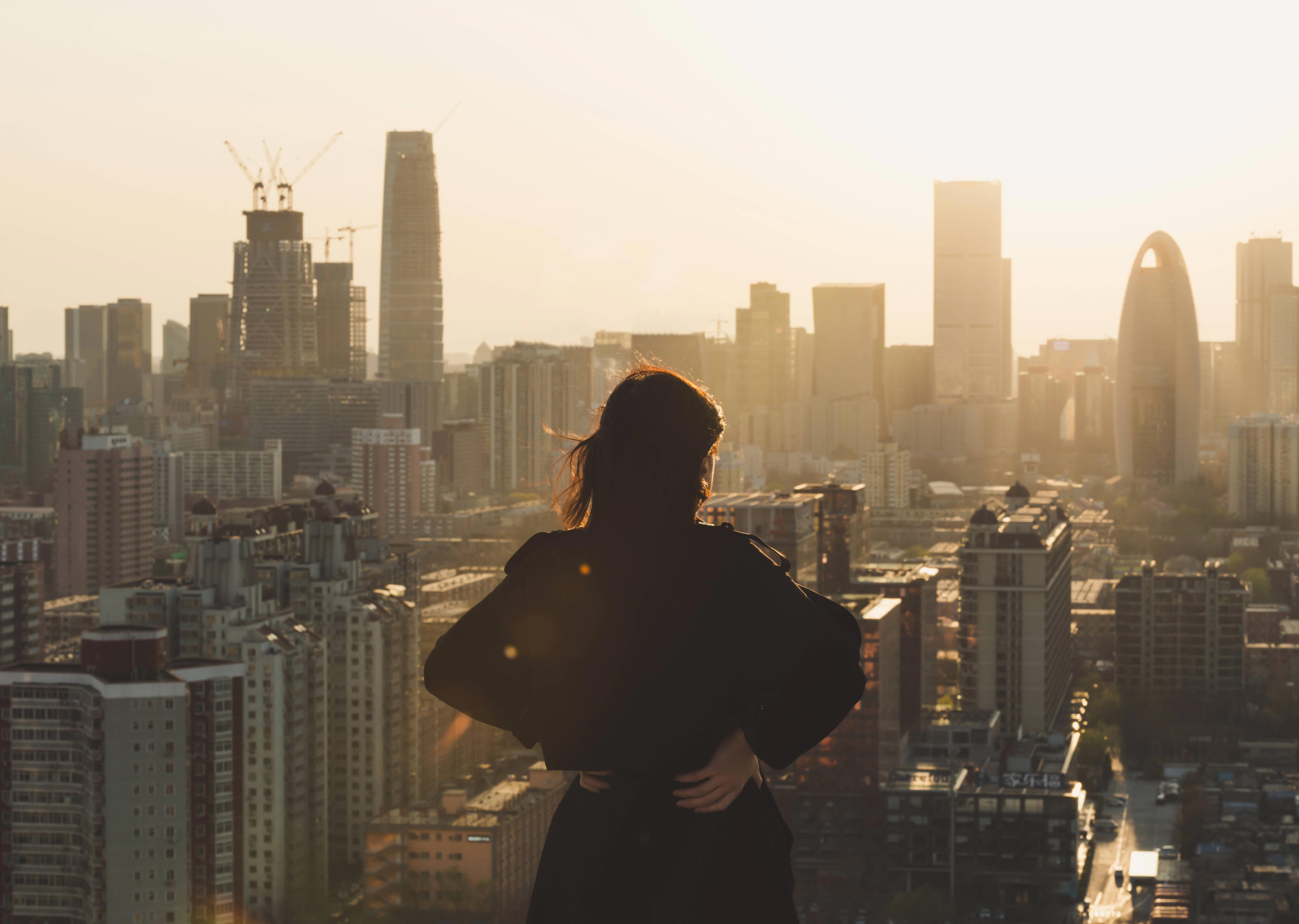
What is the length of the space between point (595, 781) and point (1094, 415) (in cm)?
2719

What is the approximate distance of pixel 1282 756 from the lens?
30.1ft

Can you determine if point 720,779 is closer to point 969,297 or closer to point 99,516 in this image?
point 99,516

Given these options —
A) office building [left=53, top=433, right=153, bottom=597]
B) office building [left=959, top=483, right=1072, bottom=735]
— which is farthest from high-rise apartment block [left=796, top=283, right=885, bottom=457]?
office building [left=959, top=483, right=1072, bottom=735]

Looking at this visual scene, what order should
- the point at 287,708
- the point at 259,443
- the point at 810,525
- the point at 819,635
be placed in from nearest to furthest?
A: the point at 819,635
the point at 287,708
the point at 810,525
the point at 259,443

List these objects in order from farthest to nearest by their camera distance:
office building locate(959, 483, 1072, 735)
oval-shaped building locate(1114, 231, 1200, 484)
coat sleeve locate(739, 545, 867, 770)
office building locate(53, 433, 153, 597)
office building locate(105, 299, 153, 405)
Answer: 1. office building locate(105, 299, 153, 405)
2. oval-shaped building locate(1114, 231, 1200, 484)
3. office building locate(53, 433, 153, 597)
4. office building locate(959, 483, 1072, 735)
5. coat sleeve locate(739, 545, 867, 770)

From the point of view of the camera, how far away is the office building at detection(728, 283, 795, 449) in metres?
23.7

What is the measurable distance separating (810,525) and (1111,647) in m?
4.45

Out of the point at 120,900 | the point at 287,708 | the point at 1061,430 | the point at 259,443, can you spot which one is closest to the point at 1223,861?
the point at 287,708

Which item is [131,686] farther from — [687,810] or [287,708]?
[687,810]

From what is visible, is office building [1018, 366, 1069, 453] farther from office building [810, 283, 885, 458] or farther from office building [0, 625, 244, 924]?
office building [0, 625, 244, 924]

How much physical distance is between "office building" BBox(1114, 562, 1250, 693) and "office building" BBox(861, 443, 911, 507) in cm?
938

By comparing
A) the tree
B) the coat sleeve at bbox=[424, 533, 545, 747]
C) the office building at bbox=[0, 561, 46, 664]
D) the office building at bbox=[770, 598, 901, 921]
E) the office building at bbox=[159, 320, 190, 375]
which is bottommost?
the tree

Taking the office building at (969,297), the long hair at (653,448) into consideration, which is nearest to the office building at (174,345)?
the office building at (969,297)

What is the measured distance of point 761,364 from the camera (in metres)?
24.5
